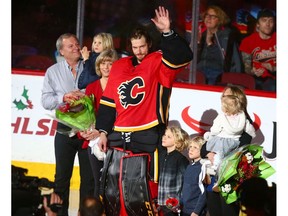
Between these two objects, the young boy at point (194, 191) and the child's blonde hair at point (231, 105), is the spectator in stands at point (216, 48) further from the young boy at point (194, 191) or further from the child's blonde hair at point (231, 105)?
the young boy at point (194, 191)

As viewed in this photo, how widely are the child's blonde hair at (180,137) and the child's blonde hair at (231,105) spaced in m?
0.36

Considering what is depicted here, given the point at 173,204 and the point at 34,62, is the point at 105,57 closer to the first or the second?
the point at 34,62

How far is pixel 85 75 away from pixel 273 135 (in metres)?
1.57

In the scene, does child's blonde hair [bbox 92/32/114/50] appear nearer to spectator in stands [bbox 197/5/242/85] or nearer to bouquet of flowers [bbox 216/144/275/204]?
spectator in stands [bbox 197/5/242/85]

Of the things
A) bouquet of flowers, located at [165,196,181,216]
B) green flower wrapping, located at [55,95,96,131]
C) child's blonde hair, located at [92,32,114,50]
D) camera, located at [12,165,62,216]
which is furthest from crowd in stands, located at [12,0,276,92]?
bouquet of flowers, located at [165,196,181,216]

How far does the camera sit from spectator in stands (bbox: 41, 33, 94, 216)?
953 centimetres

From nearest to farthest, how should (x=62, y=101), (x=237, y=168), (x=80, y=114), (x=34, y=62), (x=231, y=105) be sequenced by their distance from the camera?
1. (x=237, y=168)
2. (x=231, y=105)
3. (x=80, y=114)
4. (x=62, y=101)
5. (x=34, y=62)

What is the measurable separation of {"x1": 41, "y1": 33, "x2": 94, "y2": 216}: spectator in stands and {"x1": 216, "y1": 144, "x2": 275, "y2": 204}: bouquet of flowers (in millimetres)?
1322

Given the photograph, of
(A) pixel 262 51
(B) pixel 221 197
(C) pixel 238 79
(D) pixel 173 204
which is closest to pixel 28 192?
(D) pixel 173 204

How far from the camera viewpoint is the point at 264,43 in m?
9.75

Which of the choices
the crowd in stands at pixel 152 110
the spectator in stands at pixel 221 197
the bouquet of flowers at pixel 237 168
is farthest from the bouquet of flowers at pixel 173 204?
the bouquet of flowers at pixel 237 168

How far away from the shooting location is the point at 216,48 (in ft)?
32.0

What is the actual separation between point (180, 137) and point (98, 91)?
872 mm

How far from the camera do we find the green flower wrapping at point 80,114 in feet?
30.3
